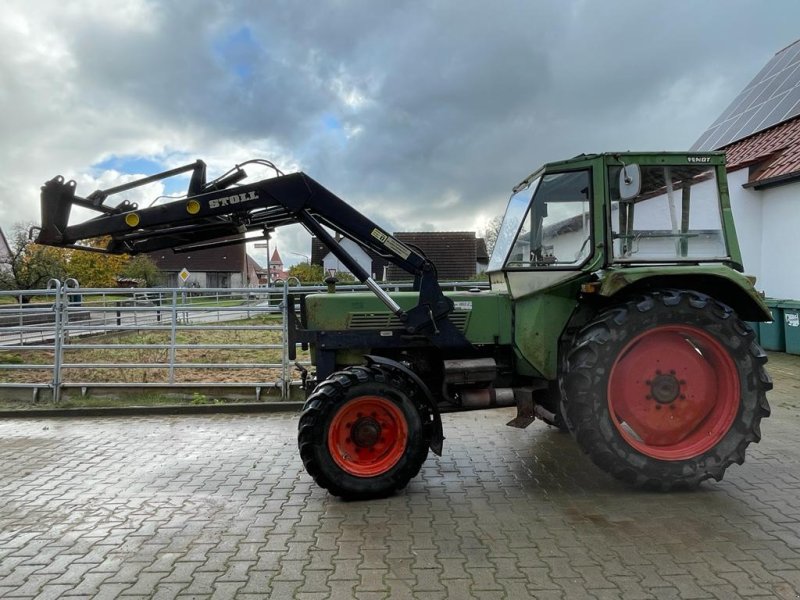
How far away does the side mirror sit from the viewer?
403 cm

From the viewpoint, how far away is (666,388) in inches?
166

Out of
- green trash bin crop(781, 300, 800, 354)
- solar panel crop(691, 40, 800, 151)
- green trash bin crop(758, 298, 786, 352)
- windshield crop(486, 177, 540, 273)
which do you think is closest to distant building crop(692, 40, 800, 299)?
solar panel crop(691, 40, 800, 151)

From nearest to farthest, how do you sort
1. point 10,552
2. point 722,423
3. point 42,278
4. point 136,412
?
point 10,552, point 722,423, point 136,412, point 42,278

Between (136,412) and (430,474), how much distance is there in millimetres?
4365

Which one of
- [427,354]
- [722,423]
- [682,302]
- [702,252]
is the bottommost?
[722,423]

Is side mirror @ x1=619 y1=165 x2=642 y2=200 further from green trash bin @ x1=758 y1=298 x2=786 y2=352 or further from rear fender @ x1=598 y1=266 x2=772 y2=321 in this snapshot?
green trash bin @ x1=758 y1=298 x2=786 y2=352

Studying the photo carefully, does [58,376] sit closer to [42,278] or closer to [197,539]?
[197,539]

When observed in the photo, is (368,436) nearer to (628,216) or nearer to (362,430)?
(362,430)

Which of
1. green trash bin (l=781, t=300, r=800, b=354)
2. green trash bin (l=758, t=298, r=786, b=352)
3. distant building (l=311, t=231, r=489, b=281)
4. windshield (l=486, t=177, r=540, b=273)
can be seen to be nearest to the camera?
windshield (l=486, t=177, r=540, b=273)

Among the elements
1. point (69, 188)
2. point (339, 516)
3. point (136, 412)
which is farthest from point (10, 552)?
point (136, 412)

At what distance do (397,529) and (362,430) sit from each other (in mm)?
750

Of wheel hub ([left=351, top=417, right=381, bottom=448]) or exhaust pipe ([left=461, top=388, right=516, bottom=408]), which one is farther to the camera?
exhaust pipe ([left=461, top=388, right=516, bottom=408])

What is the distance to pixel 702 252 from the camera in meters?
4.34

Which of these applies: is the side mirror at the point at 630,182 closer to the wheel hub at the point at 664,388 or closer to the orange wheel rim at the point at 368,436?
the wheel hub at the point at 664,388
